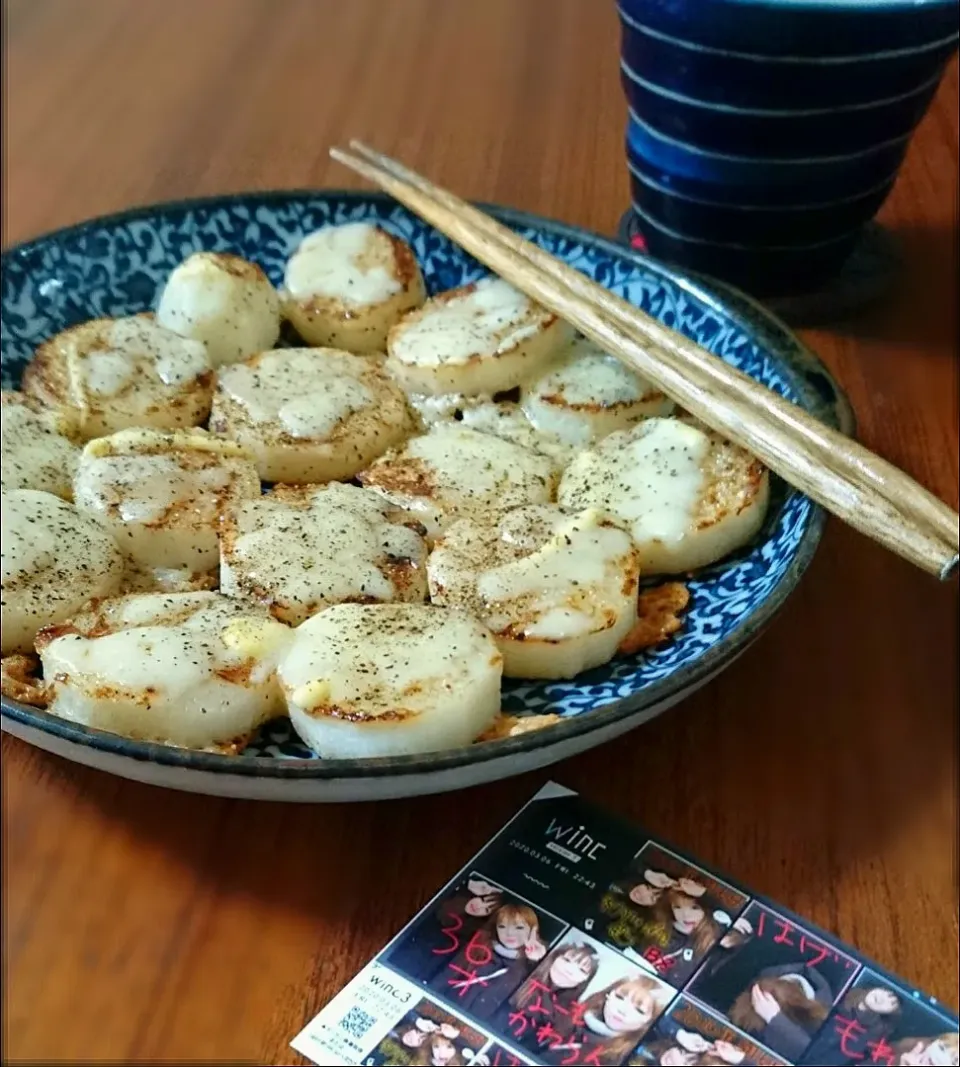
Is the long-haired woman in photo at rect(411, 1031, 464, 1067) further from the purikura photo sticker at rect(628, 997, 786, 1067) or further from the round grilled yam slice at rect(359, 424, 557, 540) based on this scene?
the round grilled yam slice at rect(359, 424, 557, 540)

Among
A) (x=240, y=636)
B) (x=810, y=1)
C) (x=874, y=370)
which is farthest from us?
(x=874, y=370)

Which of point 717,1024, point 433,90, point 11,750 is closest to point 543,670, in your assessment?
point 717,1024

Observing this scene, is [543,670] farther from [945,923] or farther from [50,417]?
[50,417]

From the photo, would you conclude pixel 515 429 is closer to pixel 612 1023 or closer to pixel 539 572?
pixel 539 572

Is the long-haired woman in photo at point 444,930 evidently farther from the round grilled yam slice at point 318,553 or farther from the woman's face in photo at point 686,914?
the round grilled yam slice at point 318,553

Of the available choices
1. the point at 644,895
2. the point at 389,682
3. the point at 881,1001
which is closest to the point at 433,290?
the point at 389,682

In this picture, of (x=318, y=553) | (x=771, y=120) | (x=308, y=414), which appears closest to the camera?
(x=318, y=553)

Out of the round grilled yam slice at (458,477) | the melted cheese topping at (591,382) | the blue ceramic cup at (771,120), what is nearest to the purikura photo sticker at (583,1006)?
the round grilled yam slice at (458,477)
